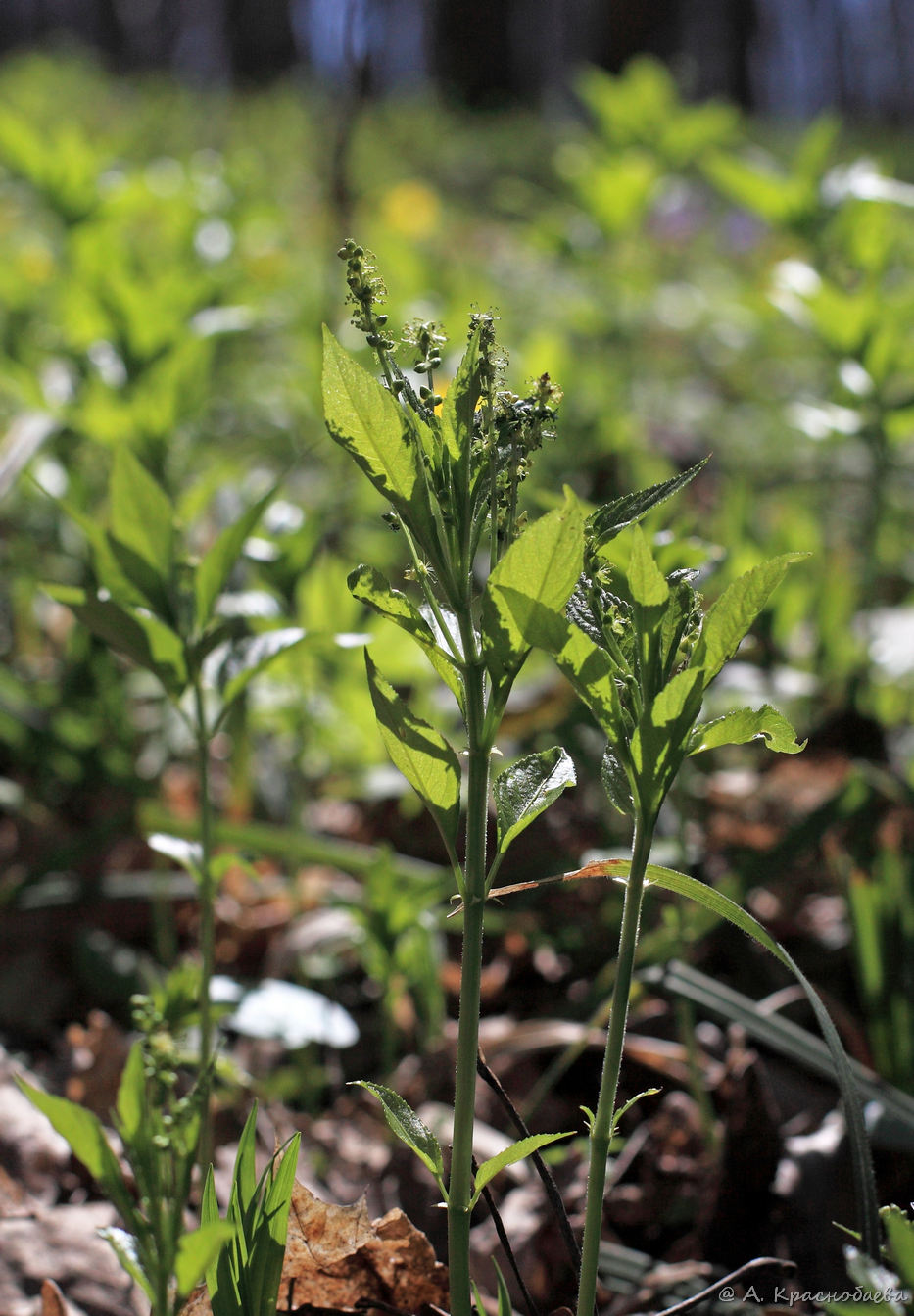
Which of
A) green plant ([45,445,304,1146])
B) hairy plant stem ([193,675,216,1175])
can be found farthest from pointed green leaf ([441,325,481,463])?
hairy plant stem ([193,675,216,1175])

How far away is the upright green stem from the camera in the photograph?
0.69 meters

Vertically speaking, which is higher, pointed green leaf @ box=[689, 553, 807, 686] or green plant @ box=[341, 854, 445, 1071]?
pointed green leaf @ box=[689, 553, 807, 686]

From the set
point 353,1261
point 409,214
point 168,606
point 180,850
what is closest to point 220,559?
point 168,606

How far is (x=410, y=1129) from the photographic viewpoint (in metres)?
0.71

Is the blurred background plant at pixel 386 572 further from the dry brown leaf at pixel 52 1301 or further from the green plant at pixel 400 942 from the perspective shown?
the dry brown leaf at pixel 52 1301

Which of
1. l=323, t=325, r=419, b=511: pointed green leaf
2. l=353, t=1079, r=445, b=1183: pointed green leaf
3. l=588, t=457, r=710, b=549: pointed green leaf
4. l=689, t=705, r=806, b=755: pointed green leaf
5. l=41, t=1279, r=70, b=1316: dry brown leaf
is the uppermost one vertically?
l=323, t=325, r=419, b=511: pointed green leaf

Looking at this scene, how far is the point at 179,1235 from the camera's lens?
713 millimetres

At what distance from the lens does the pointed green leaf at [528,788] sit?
73cm

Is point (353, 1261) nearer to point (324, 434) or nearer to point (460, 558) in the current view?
point (460, 558)

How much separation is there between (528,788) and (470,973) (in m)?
0.13

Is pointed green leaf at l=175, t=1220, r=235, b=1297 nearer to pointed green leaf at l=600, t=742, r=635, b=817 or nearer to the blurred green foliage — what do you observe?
pointed green leaf at l=600, t=742, r=635, b=817

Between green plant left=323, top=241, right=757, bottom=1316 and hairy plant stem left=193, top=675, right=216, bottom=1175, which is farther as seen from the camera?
hairy plant stem left=193, top=675, right=216, bottom=1175

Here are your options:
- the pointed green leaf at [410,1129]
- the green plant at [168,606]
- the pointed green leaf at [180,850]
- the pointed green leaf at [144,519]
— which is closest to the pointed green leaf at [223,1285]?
the pointed green leaf at [410,1129]

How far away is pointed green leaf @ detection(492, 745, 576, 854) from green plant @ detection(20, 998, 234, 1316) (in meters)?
0.27
